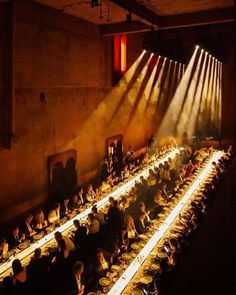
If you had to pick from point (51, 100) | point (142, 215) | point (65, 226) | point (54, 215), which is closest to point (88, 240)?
point (65, 226)

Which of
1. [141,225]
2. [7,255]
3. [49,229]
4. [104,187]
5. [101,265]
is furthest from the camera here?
[104,187]

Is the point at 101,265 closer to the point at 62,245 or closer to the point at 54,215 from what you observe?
the point at 62,245

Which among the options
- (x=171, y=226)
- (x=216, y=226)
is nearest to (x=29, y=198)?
(x=171, y=226)

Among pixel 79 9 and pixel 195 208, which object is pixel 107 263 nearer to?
pixel 195 208

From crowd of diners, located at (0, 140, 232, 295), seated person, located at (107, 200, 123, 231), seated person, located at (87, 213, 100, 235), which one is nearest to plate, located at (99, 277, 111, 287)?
crowd of diners, located at (0, 140, 232, 295)

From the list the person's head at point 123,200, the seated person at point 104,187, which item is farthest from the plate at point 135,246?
the seated person at point 104,187

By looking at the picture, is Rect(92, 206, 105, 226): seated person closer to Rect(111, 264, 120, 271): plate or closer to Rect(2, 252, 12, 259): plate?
Rect(111, 264, 120, 271): plate

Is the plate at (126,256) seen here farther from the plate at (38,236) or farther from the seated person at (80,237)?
the plate at (38,236)

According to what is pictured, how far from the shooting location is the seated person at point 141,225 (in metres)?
6.53

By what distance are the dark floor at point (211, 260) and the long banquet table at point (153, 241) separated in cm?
61

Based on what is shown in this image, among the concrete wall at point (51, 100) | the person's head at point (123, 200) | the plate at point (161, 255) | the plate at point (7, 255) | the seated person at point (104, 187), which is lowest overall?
the plate at point (161, 255)

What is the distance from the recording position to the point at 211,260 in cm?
657

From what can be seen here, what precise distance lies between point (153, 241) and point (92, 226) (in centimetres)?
113

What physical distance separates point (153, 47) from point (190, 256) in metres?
6.39
